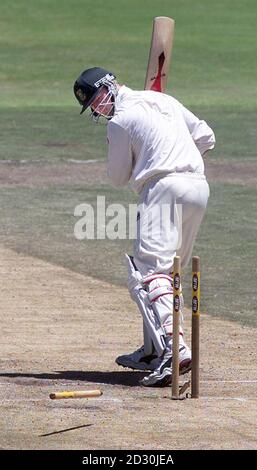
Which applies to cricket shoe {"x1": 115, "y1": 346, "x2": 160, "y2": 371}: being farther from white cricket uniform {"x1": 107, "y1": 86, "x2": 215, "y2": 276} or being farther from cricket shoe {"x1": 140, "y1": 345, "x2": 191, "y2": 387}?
white cricket uniform {"x1": 107, "y1": 86, "x2": 215, "y2": 276}

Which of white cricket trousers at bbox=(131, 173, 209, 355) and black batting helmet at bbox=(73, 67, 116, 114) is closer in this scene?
white cricket trousers at bbox=(131, 173, 209, 355)

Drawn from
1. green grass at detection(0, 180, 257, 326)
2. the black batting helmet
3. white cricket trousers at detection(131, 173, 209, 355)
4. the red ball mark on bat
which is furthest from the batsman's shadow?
the red ball mark on bat

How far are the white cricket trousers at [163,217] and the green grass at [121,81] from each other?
2.57 m

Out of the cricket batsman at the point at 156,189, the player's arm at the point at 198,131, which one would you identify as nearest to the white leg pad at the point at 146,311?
the cricket batsman at the point at 156,189

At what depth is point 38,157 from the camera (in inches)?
872

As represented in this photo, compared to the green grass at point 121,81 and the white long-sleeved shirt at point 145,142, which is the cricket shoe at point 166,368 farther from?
the green grass at point 121,81

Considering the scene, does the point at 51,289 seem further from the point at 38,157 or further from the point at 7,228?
the point at 38,157

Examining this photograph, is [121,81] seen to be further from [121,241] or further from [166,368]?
[166,368]

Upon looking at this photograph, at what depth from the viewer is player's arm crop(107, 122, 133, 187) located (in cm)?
939

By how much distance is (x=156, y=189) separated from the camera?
9.41 metres

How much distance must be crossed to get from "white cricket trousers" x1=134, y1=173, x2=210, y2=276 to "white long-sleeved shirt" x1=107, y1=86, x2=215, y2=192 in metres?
0.08

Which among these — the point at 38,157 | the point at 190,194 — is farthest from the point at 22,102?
the point at 190,194

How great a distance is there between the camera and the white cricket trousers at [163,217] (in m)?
9.37

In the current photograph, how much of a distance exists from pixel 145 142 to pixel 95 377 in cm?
162
